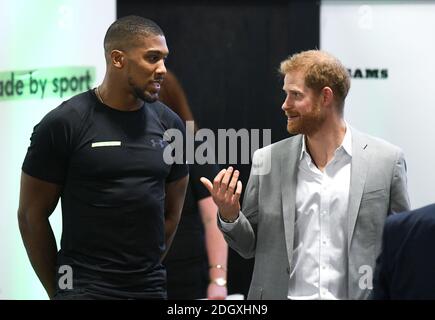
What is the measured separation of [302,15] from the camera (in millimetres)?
4633

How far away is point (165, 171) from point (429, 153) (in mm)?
2043

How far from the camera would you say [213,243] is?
3715mm

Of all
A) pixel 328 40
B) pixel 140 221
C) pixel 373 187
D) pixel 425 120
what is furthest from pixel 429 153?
pixel 140 221

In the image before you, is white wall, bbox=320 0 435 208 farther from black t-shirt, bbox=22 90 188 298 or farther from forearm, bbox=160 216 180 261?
black t-shirt, bbox=22 90 188 298

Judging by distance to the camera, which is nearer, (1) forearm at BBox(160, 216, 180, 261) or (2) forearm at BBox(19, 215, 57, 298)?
(2) forearm at BBox(19, 215, 57, 298)

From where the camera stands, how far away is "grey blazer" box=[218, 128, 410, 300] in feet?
9.46

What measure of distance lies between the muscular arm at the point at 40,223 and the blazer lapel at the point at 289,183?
77 cm

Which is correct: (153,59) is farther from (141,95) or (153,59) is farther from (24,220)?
(24,220)

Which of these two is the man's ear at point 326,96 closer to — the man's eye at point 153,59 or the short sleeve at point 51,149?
the man's eye at point 153,59

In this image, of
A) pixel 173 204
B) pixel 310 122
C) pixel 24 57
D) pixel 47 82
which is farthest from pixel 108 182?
pixel 24 57

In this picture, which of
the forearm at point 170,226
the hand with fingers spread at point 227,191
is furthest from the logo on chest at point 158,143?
the forearm at point 170,226

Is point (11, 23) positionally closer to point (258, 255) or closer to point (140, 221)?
point (140, 221)

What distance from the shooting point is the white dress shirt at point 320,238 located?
2.88 meters

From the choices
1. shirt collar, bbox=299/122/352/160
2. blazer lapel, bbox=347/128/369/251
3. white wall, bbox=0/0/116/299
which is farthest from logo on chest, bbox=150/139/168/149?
white wall, bbox=0/0/116/299
